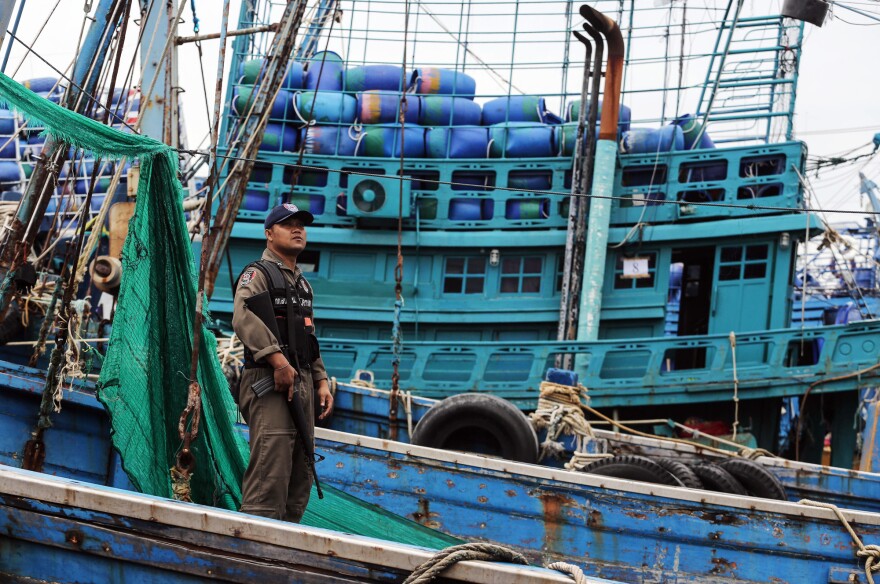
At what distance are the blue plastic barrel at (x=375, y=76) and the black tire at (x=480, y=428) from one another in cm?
774

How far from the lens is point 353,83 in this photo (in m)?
15.6

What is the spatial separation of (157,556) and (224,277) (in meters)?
11.2

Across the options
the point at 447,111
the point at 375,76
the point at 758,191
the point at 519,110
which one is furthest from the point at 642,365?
the point at 375,76

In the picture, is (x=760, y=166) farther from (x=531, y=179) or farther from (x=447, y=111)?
(x=447, y=111)

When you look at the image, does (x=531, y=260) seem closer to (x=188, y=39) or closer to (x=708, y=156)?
(x=708, y=156)

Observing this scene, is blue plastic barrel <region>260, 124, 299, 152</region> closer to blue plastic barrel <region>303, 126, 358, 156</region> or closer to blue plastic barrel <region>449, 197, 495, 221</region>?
blue plastic barrel <region>303, 126, 358, 156</region>

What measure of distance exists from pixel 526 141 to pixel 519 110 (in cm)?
86

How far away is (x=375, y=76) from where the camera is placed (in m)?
15.5

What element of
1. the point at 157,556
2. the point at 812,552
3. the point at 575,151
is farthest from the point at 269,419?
the point at 575,151

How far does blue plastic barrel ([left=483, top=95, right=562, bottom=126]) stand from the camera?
50.0 feet

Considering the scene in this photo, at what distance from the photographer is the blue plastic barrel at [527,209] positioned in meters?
14.3

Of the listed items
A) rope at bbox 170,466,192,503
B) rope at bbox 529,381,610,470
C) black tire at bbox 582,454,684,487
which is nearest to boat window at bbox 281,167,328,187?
rope at bbox 529,381,610,470

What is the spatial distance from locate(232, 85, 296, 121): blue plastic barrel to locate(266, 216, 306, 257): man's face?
1033 centimetres

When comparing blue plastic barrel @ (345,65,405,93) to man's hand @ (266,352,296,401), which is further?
blue plastic barrel @ (345,65,405,93)
